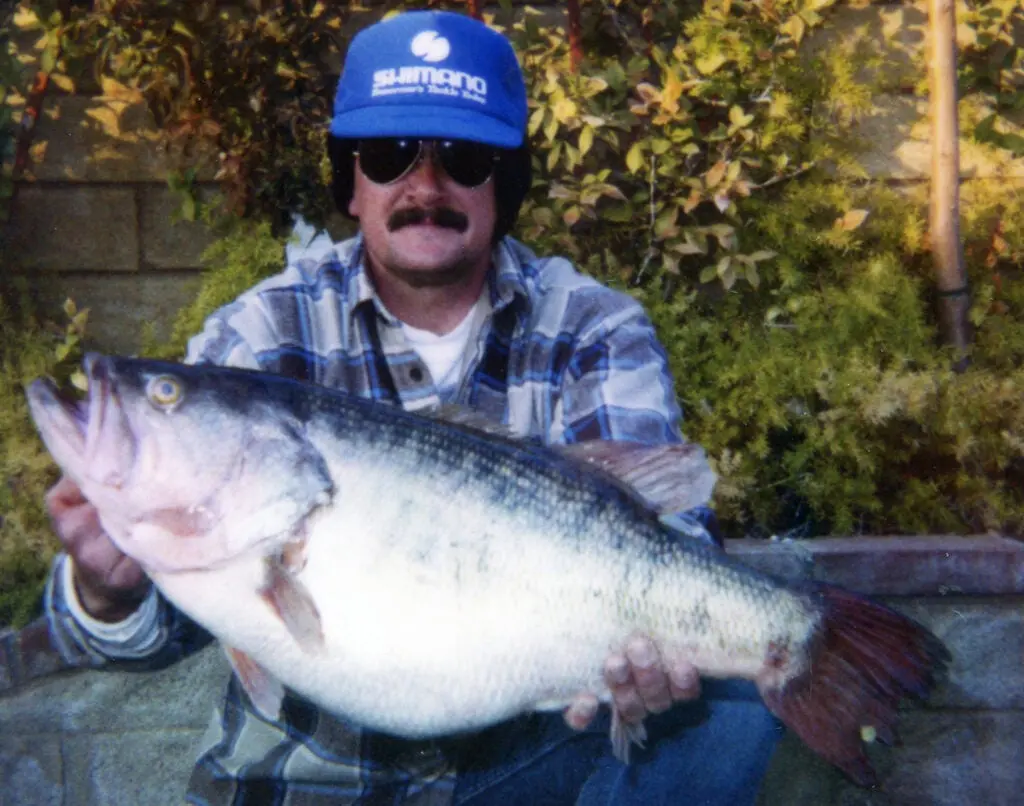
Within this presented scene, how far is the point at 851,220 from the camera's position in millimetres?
3764

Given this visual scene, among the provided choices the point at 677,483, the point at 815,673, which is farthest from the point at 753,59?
the point at 815,673

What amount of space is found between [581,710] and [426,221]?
1.29m

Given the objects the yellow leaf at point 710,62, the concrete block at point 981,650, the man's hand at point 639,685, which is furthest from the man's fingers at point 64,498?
the yellow leaf at point 710,62

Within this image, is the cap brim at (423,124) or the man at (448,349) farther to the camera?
the cap brim at (423,124)

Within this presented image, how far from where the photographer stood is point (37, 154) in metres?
4.00

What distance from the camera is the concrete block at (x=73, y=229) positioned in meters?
4.04

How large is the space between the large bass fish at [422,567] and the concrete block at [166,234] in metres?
2.49

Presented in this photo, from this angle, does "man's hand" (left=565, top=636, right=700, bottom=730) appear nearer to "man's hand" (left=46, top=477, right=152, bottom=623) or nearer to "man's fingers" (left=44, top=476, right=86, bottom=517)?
"man's hand" (left=46, top=477, right=152, bottom=623)

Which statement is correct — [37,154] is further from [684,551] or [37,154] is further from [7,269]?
[684,551]

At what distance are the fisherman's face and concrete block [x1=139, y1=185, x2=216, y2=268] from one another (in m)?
1.76

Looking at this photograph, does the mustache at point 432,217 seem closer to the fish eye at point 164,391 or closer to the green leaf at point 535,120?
the fish eye at point 164,391

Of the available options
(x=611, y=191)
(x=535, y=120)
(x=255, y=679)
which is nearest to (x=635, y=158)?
(x=611, y=191)

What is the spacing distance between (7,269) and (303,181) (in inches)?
50.0

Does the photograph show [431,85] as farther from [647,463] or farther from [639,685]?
[639,685]
